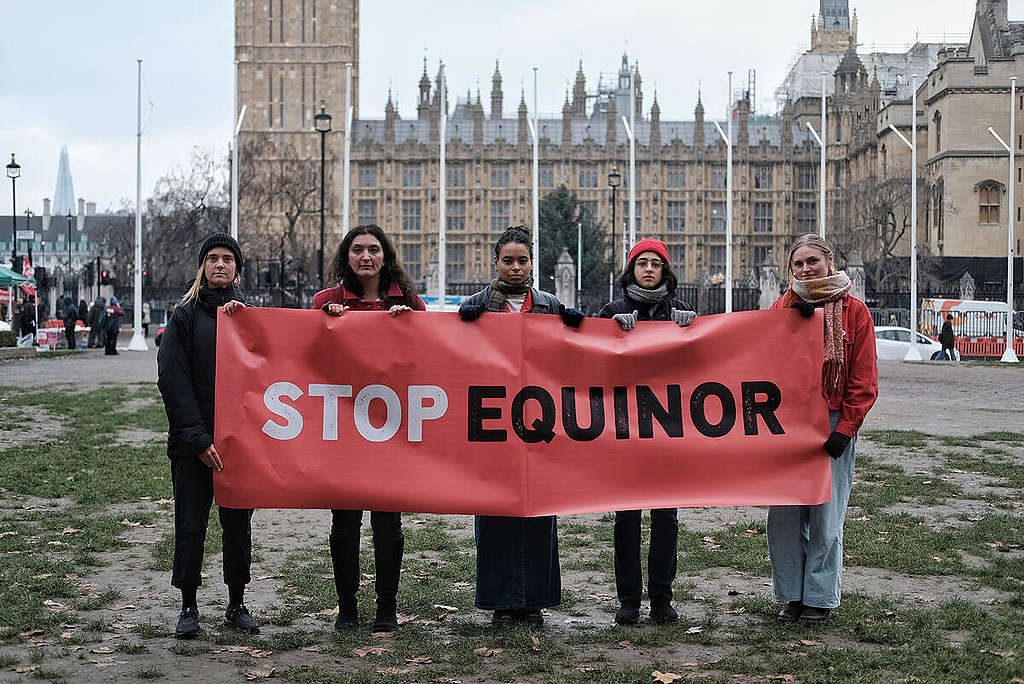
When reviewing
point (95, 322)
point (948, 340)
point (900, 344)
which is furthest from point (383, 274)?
point (95, 322)

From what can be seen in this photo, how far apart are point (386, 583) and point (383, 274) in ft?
4.50

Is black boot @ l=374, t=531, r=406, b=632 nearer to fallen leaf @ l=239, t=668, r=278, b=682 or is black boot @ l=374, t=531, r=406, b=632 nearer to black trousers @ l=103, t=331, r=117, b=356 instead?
fallen leaf @ l=239, t=668, r=278, b=682

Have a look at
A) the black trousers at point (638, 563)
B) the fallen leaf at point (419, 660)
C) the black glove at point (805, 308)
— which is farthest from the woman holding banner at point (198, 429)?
the black glove at point (805, 308)

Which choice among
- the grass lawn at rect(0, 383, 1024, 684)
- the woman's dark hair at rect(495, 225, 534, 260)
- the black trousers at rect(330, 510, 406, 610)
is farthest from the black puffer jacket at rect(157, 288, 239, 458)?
the woman's dark hair at rect(495, 225, 534, 260)

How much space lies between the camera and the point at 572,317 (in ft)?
18.2

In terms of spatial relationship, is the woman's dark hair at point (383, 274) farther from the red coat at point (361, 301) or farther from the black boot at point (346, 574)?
the black boot at point (346, 574)

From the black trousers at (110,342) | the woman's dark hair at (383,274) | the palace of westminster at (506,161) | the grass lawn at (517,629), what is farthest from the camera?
the palace of westminster at (506,161)

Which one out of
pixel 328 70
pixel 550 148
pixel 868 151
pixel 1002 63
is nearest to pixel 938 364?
pixel 1002 63

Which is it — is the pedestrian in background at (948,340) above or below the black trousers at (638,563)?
above

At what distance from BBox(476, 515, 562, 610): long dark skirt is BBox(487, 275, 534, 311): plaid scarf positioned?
0.94 m

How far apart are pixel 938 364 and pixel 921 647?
80.8 ft

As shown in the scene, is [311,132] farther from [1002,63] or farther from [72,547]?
[72,547]

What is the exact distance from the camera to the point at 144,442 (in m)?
12.4

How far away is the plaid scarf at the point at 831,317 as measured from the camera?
219 inches
